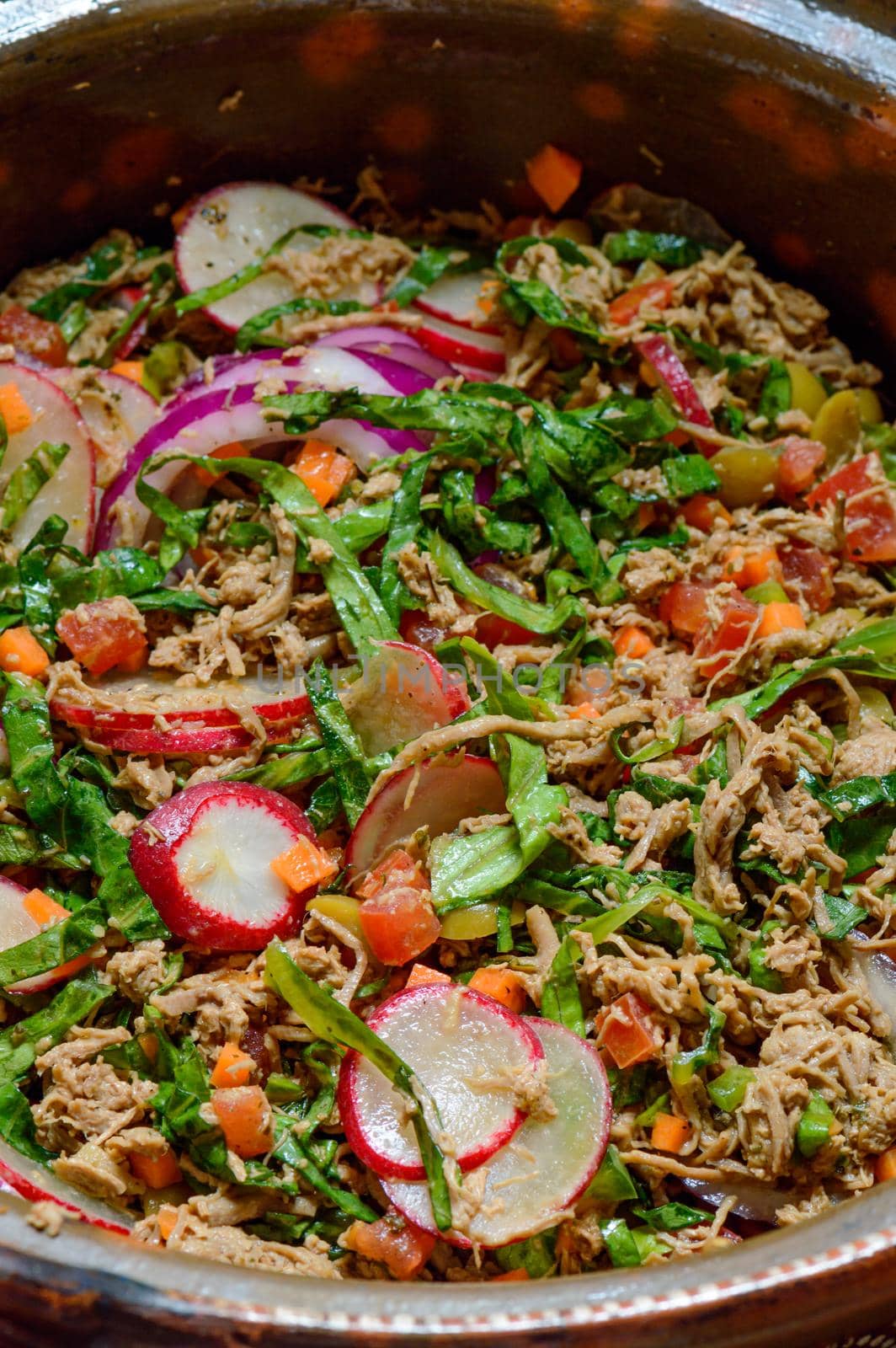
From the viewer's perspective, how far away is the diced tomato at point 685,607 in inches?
150

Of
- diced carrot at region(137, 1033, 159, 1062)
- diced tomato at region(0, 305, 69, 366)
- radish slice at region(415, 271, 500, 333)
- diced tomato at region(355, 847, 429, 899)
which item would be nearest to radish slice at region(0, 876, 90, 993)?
diced carrot at region(137, 1033, 159, 1062)

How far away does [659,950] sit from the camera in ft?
10.5

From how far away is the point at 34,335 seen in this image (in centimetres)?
426

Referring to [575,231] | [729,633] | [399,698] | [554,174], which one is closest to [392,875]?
[399,698]

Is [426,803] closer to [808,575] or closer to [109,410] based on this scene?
[808,575]

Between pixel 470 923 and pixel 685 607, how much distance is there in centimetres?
122

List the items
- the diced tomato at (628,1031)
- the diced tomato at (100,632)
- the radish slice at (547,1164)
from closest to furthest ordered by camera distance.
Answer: the radish slice at (547,1164) → the diced tomato at (628,1031) → the diced tomato at (100,632)

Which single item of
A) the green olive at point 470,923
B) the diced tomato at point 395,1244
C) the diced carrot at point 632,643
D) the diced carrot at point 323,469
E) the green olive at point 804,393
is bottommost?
the diced tomato at point 395,1244

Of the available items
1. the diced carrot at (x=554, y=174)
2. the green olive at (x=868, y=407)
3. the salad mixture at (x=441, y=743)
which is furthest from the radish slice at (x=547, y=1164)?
the diced carrot at (x=554, y=174)

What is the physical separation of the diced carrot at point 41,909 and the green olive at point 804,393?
2828 millimetres

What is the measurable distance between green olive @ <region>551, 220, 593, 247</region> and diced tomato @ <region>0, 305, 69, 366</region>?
1.79m

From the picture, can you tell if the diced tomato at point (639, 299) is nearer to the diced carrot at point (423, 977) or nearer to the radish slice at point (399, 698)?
the radish slice at point (399, 698)

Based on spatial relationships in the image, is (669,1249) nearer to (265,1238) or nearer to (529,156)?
(265,1238)

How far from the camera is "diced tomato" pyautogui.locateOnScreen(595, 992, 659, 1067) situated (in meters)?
3.06
